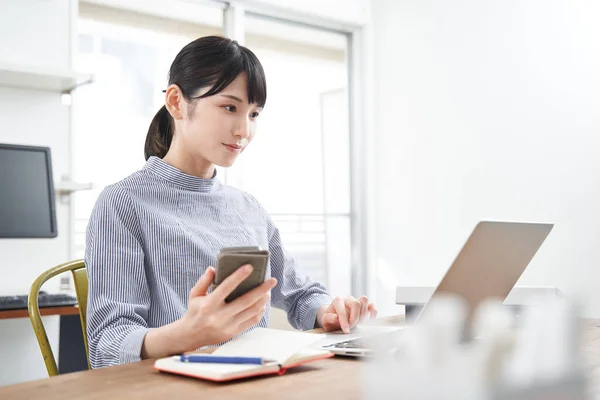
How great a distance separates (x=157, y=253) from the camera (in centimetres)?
123

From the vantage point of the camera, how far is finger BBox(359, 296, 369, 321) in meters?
1.23

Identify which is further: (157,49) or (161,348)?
(157,49)

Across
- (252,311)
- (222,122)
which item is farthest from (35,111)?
(252,311)

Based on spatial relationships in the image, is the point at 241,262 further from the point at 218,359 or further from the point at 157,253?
the point at 157,253

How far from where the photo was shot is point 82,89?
316 centimetres

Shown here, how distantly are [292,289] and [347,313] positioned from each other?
0.27 metres

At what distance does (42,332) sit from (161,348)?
1.16ft

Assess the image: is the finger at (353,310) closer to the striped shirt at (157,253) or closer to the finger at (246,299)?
the striped shirt at (157,253)

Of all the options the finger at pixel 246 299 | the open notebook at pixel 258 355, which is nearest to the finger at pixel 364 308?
the open notebook at pixel 258 355

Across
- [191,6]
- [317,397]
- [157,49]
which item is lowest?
[317,397]

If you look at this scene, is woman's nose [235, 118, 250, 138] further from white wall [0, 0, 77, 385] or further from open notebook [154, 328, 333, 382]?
white wall [0, 0, 77, 385]

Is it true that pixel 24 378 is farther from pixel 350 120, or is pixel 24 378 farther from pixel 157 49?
pixel 350 120

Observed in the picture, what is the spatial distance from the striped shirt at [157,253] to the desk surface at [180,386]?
17 cm

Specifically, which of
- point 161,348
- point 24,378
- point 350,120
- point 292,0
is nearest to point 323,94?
point 350,120
